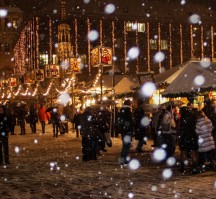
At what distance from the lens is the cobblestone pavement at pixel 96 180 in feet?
27.2

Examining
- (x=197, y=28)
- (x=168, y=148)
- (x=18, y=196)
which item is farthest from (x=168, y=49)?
(x=18, y=196)

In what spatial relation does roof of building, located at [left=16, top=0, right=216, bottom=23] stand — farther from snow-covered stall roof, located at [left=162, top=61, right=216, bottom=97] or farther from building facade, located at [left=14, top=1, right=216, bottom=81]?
snow-covered stall roof, located at [left=162, top=61, right=216, bottom=97]

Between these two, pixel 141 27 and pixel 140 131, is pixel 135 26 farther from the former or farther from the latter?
pixel 140 131

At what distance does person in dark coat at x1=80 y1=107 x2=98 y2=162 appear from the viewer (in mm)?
13289

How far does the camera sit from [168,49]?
198 feet

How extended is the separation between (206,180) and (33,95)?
106ft

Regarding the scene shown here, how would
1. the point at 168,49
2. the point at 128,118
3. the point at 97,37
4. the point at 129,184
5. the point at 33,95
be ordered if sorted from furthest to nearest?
the point at 168,49 → the point at 97,37 → the point at 33,95 → the point at 128,118 → the point at 129,184

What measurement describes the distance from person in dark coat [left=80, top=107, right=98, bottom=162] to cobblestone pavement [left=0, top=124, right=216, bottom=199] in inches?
11.0

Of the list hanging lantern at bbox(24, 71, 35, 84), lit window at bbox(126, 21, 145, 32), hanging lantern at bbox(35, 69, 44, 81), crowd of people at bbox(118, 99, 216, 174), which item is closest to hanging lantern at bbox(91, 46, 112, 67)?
crowd of people at bbox(118, 99, 216, 174)

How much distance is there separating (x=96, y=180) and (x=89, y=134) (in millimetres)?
3650

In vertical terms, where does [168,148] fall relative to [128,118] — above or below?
below

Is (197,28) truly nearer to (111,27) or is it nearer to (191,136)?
(111,27)

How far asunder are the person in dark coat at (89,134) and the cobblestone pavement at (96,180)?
281 millimetres

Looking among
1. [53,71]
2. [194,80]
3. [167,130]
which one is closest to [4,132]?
[167,130]
